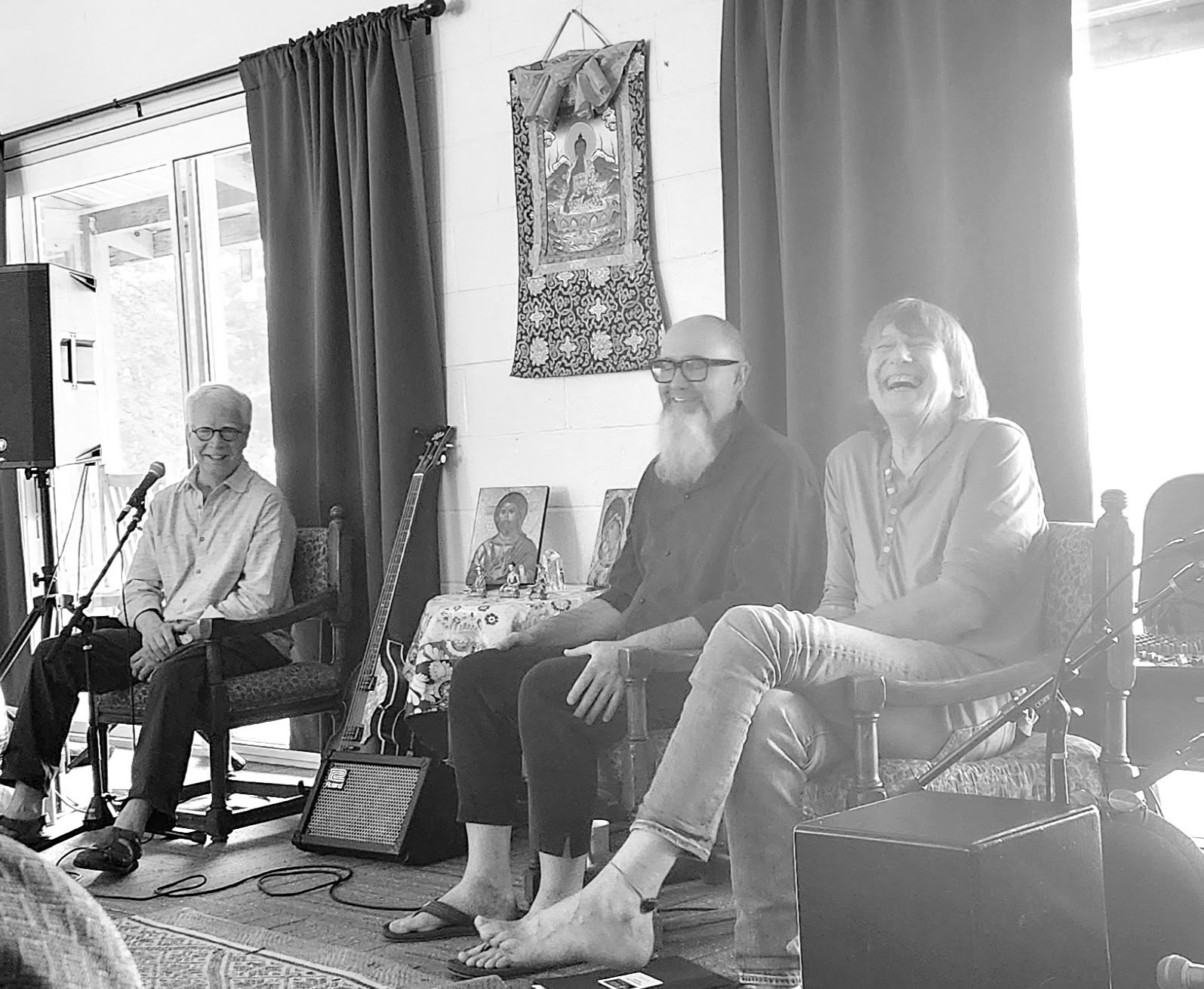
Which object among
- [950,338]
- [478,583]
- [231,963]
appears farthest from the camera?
[478,583]

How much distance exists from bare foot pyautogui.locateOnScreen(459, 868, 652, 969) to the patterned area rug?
3.39 ft

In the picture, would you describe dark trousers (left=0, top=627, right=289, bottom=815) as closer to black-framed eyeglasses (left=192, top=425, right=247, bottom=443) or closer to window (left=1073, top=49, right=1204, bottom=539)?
black-framed eyeglasses (left=192, top=425, right=247, bottom=443)

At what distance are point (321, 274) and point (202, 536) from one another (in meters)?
0.88

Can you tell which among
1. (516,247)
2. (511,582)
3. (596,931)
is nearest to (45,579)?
(511,582)

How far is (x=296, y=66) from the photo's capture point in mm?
4457

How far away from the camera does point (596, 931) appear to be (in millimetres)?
2408

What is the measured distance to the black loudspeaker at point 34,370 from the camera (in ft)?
14.1

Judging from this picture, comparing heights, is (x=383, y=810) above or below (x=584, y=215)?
below

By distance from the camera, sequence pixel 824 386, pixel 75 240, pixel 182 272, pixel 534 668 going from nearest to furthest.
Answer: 1. pixel 534 668
2. pixel 824 386
3. pixel 182 272
4. pixel 75 240

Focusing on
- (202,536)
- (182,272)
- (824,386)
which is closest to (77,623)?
(202,536)

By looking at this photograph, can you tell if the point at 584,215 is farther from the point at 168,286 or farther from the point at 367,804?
the point at 168,286

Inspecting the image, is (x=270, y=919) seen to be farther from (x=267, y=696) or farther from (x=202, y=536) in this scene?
(x=202, y=536)

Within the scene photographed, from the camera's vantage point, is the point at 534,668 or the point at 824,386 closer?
the point at 534,668

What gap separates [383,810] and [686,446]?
1223 millimetres
